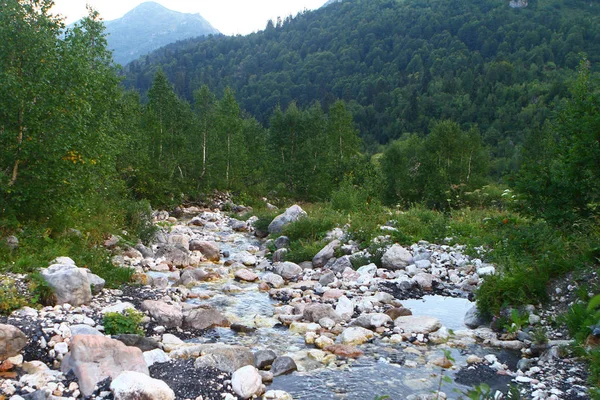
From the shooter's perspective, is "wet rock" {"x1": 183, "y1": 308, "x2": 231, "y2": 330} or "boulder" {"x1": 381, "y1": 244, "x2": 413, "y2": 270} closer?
"wet rock" {"x1": 183, "y1": 308, "x2": 231, "y2": 330}

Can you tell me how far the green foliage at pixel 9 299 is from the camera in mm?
7529

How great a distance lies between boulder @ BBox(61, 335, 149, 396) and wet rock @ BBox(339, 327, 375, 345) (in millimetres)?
3260

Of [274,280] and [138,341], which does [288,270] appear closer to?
[274,280]

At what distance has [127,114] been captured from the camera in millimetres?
23766

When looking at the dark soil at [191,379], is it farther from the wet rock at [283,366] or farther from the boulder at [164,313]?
the boulder at [164,313]

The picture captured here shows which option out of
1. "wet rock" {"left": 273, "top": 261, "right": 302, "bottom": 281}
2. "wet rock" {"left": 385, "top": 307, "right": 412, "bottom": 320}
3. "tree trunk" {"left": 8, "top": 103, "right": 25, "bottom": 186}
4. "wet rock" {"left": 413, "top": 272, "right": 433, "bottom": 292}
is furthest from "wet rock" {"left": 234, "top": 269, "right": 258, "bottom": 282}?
"tree trunk" {"left": 8, "top": 103, "right": 25, "bottom": 186}

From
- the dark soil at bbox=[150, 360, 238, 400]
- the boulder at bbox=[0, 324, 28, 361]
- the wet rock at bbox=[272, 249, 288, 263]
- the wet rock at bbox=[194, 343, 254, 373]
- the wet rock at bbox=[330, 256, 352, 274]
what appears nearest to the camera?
the dark soil at bbox=[150, 360, 238, 400]

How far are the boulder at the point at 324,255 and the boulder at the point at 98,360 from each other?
8.05 metres

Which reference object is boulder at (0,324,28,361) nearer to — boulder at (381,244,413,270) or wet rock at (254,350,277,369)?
wet rock at (254,350,277,369)

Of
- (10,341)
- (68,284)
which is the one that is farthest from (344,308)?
(10,341)

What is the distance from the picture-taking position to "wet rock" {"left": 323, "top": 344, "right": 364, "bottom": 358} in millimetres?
7577

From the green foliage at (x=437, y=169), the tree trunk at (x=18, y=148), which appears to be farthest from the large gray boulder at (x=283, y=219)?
the green foliage at (x=437, y=169)

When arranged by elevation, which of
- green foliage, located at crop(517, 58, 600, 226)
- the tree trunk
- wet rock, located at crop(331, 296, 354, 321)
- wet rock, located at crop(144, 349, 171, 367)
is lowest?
wet rock, located at crop(331, 296, 354, 321)

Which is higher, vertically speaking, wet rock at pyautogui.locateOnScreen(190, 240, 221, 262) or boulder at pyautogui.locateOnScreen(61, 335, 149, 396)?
boulder at pyautogui.locateOnScreen(61, 335, 149, 396)
